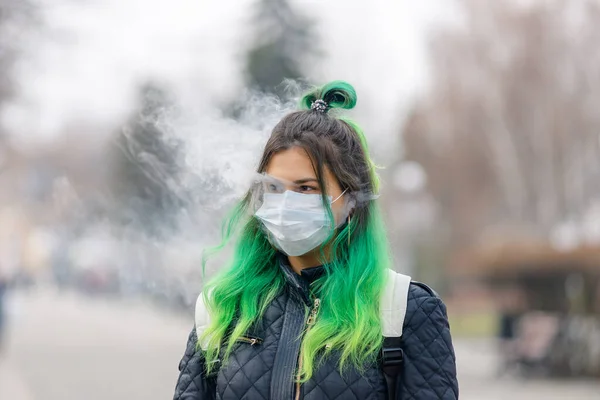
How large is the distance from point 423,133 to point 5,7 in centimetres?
3162

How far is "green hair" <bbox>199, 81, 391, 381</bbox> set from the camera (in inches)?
104

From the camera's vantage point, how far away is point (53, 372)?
15.7 meters

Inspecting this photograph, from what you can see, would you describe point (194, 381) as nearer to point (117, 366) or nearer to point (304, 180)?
point (304, 180)

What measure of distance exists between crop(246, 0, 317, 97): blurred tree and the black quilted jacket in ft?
78.7

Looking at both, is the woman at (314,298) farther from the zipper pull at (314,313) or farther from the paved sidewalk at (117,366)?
the paved sidewalk at (117,366)

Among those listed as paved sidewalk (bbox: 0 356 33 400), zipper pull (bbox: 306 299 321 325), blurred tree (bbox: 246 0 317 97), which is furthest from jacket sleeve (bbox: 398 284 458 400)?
blurred tree (bbox: 246 0 317 97)

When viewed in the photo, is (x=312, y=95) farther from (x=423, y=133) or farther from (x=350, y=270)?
(x=423, y=133)

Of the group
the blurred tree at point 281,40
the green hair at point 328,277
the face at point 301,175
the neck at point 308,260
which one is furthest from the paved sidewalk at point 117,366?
the face at point 301,175

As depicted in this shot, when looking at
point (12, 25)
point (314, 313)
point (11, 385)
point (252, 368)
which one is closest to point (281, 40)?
point (12, 25)

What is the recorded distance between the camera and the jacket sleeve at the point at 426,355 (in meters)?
2.59

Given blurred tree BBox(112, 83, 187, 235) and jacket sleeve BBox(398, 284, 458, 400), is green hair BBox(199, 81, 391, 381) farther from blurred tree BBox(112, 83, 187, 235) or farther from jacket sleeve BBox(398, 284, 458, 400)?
blurred tree BBox(112, 83, 187, 235)

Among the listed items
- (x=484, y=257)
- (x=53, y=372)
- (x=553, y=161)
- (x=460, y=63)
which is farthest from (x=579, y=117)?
(x=53, y=372)

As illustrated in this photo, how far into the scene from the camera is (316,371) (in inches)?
103

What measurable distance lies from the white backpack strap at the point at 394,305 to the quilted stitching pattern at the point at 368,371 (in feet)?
0.06
